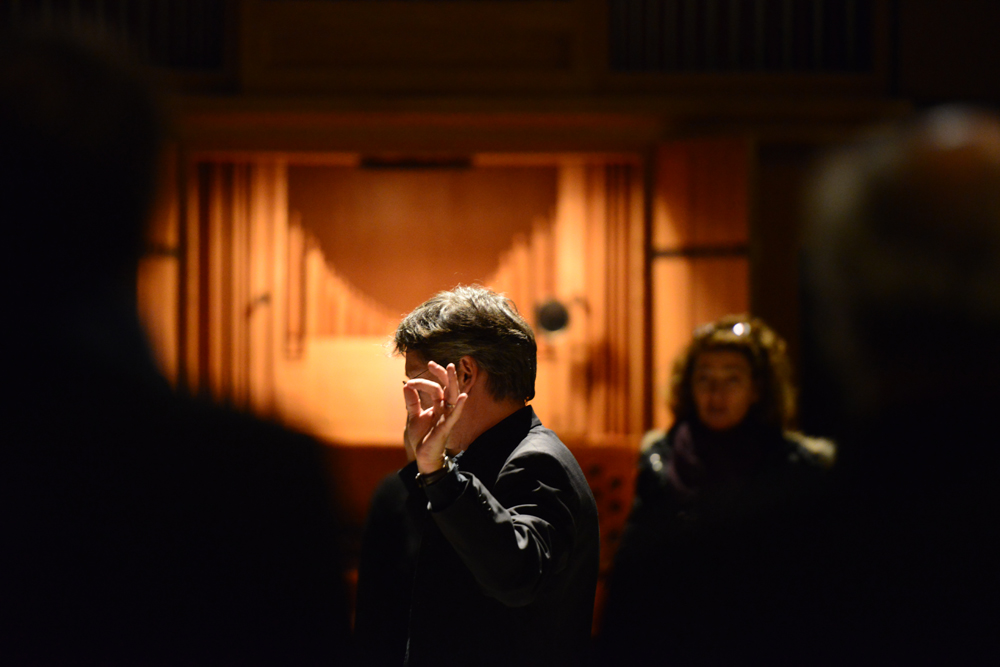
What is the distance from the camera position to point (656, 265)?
436cm

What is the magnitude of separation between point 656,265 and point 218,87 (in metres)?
2.55

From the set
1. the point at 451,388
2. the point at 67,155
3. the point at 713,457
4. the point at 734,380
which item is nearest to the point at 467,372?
the point at 451,388

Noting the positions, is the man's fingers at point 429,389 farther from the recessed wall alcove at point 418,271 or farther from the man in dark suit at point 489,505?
the recessed wall alcove at point 418,271

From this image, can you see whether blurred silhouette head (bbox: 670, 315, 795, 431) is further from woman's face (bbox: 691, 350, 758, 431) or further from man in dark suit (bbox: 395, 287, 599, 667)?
man in dark suit (bbox: 395, 287, 599, 667)

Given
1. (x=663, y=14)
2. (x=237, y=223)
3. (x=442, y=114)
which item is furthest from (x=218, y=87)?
(x=663, y=14)

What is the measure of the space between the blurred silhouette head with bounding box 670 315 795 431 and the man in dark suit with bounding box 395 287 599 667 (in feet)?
4.68

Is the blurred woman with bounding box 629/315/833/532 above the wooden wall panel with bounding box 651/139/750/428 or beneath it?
beneath

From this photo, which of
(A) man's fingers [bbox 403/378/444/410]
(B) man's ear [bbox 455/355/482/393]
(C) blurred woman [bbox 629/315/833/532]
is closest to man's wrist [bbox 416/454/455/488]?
(A) man's fingers [bbox 403/378/444/410]

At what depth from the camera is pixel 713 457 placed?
9.27 feet

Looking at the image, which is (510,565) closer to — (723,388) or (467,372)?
(467,372)

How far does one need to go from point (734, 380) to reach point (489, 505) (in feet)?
6.16

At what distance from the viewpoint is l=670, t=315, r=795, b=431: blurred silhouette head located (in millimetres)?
2895

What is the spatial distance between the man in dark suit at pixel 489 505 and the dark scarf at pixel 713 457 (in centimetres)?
134

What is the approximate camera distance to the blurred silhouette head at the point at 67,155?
22.1 inches
